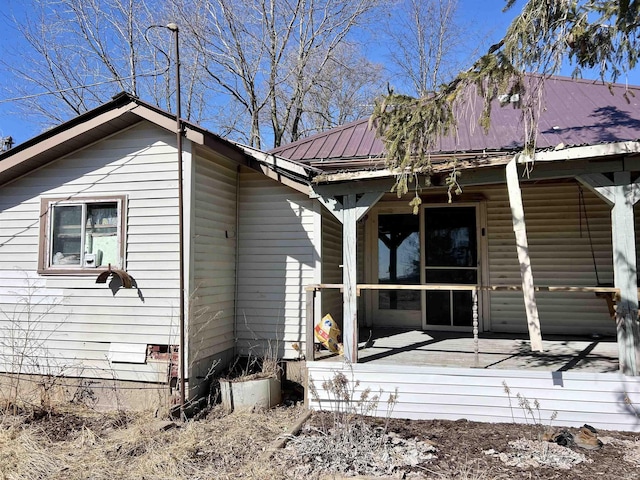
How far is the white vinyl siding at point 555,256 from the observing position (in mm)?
7426

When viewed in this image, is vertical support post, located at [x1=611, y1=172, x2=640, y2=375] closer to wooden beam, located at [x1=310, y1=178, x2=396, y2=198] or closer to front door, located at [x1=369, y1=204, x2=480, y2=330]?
wooden beam, located at [x1=310, y1=178, x2=396, y2=198]

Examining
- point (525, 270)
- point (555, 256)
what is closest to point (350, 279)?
point (525, 270)

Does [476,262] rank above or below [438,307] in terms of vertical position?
above

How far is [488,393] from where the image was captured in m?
5.17

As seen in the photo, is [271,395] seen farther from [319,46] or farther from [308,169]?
[319,46]

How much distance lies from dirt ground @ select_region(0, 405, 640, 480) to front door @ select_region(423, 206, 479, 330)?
3088 mm

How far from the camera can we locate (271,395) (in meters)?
6.20

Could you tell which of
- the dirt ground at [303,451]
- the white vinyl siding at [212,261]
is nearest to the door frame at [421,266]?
Result: the white vinyl siding at [212,261]

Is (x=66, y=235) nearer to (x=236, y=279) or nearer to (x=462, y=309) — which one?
(x=236, y=279)

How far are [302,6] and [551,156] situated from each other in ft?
47.5

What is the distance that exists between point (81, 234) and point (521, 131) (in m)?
6.81

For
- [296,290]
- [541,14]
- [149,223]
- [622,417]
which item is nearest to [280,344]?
[296,290]

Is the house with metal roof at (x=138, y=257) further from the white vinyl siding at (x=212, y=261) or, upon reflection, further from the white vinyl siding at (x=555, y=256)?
the white vinyl siding at (x=555, y=256)

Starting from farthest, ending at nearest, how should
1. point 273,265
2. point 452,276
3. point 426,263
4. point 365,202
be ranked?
1. point 426,263
2. point 452,276
3. point 273,265
4. point 365,202
